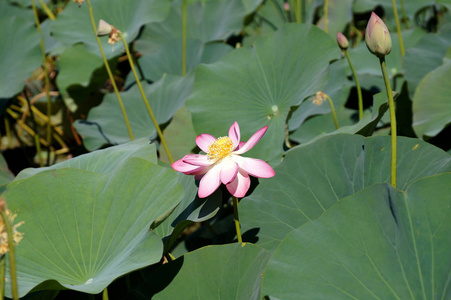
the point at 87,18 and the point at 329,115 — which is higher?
the point at 87,18

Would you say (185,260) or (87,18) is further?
(87,18)

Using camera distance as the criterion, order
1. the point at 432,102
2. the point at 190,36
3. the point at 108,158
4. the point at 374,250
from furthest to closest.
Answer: the point at 190,36
the point at 432,102
the point at 108,158
the point at 374,250

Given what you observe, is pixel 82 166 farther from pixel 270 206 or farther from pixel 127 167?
pixel 270 206

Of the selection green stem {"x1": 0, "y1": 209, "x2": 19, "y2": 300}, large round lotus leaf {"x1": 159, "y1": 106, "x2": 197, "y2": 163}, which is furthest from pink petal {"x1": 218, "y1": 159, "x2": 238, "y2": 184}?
large round lotus leaf {"x1": 159, "y1": 106, "x2": 197, "y2": 163}

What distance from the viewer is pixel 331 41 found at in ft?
5.40

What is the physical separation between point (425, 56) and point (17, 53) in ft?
6.37

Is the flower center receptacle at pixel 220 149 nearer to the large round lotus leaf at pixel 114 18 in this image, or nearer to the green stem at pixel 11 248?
the green stem at pixel 11 248

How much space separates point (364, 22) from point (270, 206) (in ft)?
7.48

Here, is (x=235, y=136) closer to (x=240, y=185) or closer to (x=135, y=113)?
(x=240, y=185)

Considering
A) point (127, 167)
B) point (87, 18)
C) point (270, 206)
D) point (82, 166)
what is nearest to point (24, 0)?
point (87, 18)

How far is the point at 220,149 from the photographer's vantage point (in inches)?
39.3

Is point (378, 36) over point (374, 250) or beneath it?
over

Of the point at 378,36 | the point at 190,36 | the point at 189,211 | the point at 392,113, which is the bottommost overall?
the point at 190,36

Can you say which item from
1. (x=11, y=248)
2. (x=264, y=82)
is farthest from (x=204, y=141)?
(x=264, y=82)
